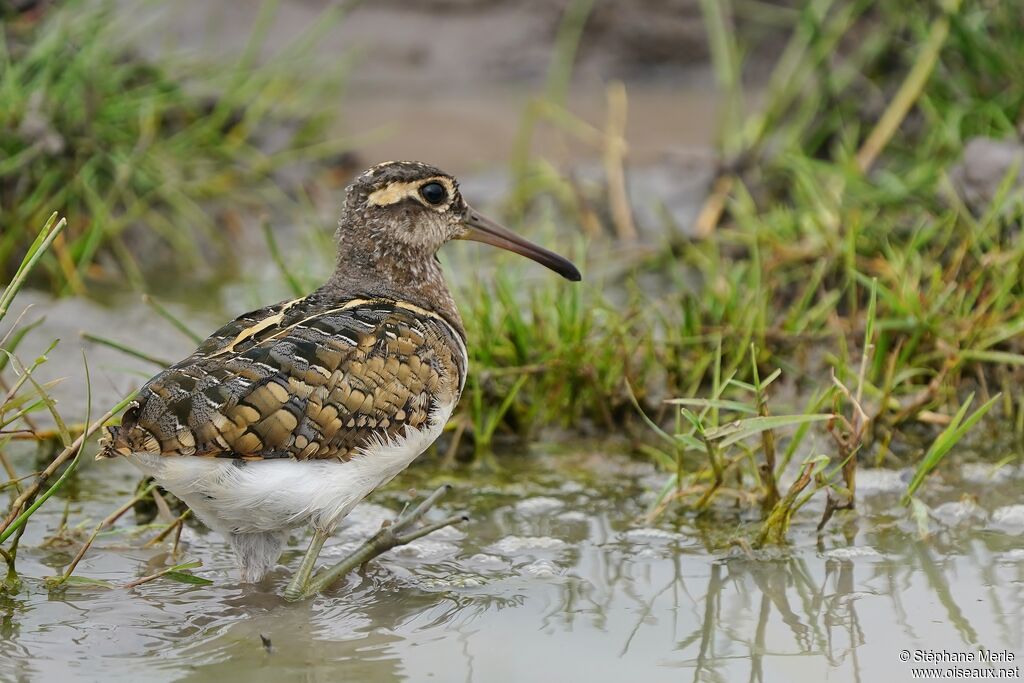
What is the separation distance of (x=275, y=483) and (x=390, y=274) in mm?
1078

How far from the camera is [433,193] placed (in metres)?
5.04

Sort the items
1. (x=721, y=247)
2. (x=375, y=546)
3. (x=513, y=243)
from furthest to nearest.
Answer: (x=721, y=247) < (x=513, y=243) < (x=375, y=546)

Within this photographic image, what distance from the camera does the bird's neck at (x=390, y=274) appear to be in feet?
16.4

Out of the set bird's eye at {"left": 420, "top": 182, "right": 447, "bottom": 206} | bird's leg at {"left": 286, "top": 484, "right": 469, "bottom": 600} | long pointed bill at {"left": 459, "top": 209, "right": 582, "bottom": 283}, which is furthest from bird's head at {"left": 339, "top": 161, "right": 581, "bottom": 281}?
bird's leg at {"left": 286, "top": 484, "right": 469, "bottom": 600}

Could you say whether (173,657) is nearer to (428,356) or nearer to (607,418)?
(428,356)

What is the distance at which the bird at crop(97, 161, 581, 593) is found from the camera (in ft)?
13.4

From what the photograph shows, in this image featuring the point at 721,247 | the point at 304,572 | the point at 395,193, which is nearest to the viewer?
the point at 304,572

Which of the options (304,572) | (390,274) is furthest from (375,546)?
(390,274)

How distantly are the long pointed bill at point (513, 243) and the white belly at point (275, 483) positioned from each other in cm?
95

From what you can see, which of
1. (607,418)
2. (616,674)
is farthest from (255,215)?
(616,674)

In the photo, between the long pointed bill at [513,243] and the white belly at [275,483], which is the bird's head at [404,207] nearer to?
the long pointed bill at [513,243]

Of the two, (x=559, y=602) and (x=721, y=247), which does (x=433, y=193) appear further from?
(x=721, y=247)

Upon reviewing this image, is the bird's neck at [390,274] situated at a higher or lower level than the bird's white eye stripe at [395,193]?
lower

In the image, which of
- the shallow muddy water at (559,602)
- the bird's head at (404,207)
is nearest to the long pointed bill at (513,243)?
the bird's head at (404,207)
